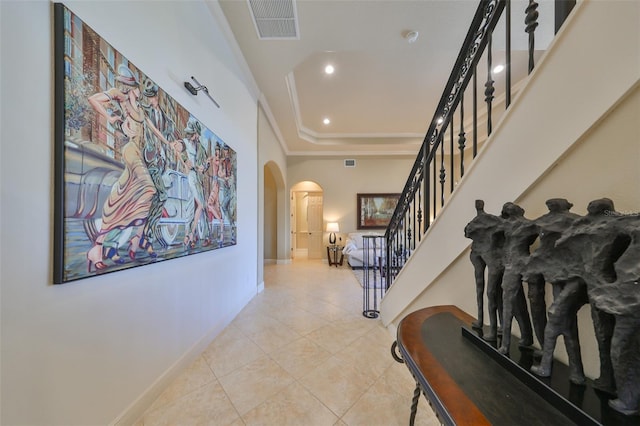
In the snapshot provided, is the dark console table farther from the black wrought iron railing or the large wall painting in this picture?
the large wall painting

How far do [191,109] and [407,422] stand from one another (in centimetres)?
295

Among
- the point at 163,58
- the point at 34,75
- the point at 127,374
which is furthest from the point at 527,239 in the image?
the point at 163,58

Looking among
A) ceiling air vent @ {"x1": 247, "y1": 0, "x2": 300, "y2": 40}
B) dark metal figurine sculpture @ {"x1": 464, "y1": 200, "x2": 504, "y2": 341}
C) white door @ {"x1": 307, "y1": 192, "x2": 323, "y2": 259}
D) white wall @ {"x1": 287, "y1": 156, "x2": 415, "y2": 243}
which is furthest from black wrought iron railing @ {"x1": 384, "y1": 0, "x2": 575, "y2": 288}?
white door @ {"x1": 307, "y1": 192, "x2": 323, "y2": 259}

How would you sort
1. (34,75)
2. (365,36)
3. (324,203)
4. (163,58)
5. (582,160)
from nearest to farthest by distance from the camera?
(582,160) < (34,75) < (163,58) < (365,36) < (324,203)

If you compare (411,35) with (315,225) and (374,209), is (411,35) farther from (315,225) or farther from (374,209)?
(315,225)

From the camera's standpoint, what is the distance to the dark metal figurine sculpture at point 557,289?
69cm

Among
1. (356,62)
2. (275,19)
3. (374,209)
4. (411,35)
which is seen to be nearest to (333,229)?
(374,209)

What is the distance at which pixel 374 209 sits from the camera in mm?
7285

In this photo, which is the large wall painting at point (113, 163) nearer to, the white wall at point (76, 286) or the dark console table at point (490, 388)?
the white wall at point (76, 286)

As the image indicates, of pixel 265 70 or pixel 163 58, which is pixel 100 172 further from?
pixel 265 70

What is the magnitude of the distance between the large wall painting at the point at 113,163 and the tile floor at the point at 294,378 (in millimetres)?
1033

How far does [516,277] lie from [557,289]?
0.12 m

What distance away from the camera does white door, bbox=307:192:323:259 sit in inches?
309

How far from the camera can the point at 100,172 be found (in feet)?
4.01
